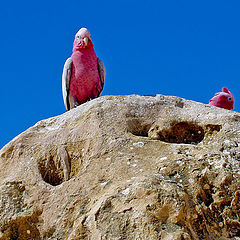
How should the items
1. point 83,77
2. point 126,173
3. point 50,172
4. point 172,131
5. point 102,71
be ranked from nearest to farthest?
point 126,173 < point 50,172 < point 172,131 < point 83,77 < point 102,71

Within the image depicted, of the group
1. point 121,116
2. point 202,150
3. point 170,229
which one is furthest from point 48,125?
point 170,229

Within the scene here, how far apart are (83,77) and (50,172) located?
318 cm

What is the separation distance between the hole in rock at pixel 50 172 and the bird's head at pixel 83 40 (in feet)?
11.3

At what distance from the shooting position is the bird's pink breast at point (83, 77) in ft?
25.5

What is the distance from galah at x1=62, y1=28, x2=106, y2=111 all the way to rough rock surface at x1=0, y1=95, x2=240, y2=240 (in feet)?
6.81

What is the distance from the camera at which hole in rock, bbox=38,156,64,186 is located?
4906mm

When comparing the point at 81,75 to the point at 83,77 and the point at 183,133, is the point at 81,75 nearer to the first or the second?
the point at 83,77

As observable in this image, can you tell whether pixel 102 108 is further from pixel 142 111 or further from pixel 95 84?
pixel 95 84

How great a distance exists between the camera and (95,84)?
7855 millimetres

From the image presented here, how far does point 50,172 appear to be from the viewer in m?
4.95

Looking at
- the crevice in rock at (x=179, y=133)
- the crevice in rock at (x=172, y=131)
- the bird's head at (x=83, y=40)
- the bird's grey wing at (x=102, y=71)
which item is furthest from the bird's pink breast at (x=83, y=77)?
the crevice in rock at (x=179, y=133)

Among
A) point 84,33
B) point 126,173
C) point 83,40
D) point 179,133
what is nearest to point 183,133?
point 179,133

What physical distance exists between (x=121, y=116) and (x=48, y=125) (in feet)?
3.91

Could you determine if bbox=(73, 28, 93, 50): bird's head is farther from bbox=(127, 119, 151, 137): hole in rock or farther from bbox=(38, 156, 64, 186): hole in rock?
bbox=(38, 156, 64, 186): hole in rock
